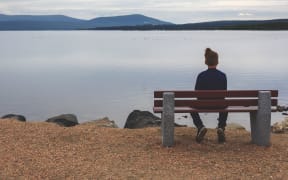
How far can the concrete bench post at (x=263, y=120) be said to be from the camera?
937cm

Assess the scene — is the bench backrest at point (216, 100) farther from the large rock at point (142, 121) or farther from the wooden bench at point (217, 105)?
the large rock at point (142, 121)

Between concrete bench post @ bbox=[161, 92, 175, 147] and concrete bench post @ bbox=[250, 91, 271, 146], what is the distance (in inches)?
64.0

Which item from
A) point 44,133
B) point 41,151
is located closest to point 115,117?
point 44,133

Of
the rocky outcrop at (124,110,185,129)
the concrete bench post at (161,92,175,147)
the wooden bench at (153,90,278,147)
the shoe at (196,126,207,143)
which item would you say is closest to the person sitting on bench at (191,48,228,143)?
the shoe at (196,126,207,143)

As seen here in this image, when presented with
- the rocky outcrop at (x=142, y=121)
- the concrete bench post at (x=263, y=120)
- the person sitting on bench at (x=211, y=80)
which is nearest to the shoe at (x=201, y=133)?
the person sitting on bench at (x=211, y=80)

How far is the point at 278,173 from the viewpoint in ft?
26.0

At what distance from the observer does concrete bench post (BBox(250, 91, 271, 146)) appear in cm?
937

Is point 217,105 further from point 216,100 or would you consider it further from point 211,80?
point 211,80

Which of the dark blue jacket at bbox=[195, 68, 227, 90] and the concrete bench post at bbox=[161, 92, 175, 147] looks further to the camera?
the dark blue jacket at bbox=[195, 68, 227, 90]

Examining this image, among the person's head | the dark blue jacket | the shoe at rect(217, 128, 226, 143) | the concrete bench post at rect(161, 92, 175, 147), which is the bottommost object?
the shoe at rect(217, 128, 226, 143)

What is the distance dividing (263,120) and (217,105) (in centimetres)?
94

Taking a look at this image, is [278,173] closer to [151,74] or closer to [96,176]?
[96,176]

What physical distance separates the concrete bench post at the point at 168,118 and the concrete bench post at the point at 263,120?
1.62 metres

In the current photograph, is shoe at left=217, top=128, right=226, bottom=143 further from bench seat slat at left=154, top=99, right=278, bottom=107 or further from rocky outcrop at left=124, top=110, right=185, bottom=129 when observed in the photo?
rocky outcrop at left=124, top=110, right=185, bottom=129
